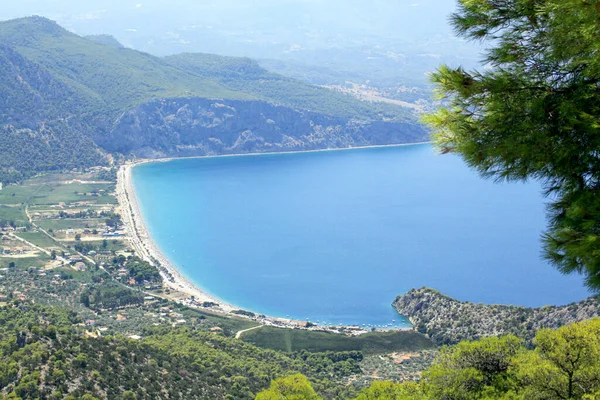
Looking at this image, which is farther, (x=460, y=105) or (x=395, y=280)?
(x=395, y=280)

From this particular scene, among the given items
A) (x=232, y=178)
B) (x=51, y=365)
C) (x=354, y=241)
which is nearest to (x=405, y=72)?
(x=232, y=178)

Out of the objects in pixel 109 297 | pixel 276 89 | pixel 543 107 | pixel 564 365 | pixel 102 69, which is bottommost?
pixel 109 297

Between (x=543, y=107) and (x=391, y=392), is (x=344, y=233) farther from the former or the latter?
(x=543, y=107)

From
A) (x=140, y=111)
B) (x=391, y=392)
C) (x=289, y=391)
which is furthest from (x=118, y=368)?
(x=140, y=111)

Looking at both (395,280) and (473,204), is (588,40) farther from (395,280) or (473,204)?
(473,204)

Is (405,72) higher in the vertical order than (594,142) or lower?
higher

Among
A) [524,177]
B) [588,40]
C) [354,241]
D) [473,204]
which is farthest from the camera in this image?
[473,204]

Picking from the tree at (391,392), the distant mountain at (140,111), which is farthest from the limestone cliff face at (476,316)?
the distant mountain at (140,111)

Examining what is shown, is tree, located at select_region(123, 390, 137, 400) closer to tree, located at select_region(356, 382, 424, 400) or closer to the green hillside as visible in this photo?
tree, located at select_region(356, 382, 424, 400)
